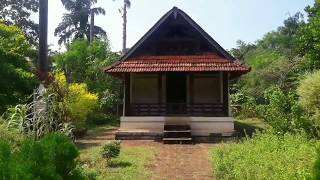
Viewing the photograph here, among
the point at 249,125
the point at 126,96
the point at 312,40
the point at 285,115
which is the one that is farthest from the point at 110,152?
the point at 312,40

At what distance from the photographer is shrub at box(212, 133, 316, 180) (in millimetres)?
8539

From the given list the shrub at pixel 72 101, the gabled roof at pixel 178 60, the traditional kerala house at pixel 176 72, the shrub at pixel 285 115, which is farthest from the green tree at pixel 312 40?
the shrub at pixel 72 101

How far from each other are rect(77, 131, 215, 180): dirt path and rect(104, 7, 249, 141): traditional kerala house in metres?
1.54

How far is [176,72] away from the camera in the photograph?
2120 centimetres

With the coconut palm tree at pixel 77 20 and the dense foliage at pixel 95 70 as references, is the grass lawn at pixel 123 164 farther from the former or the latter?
the coconut palm tree at pixel 77 20

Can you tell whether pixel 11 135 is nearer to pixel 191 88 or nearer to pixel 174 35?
pixel 174 35

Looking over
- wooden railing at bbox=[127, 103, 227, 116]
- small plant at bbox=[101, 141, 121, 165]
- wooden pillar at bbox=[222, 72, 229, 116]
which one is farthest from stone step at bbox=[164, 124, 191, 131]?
small plant at bbox=[101, 141, 121, 165]

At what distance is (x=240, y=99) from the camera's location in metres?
32.6

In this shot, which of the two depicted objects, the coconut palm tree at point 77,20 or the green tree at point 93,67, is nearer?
the green tree at point 93,67

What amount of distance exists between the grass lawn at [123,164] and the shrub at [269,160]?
2.07m

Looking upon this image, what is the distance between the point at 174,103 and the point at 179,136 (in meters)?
2.50

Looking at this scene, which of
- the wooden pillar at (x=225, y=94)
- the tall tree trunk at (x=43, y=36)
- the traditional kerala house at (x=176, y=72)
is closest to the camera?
the traditional kerala house at (x=176, y=72)

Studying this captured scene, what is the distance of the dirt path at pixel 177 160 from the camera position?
1179 cm

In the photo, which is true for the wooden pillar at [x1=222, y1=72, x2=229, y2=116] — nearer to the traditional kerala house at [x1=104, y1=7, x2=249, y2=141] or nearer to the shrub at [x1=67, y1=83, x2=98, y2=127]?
the traditional kerala house at [x1=104, y1=7, x2=249, y2=141]
